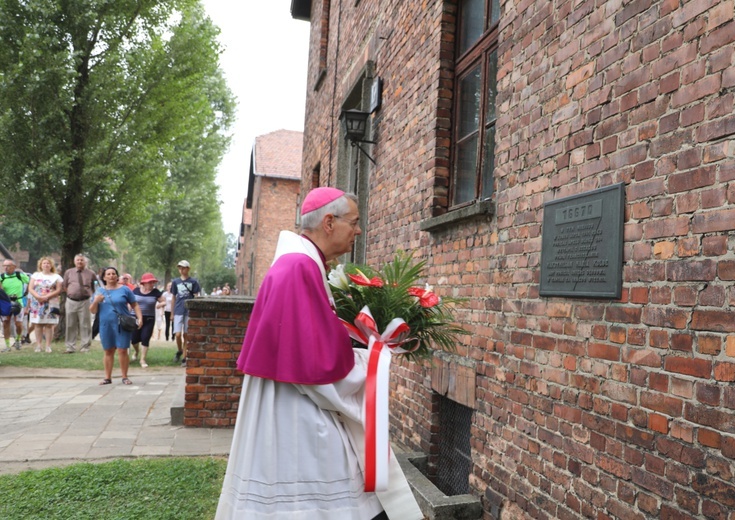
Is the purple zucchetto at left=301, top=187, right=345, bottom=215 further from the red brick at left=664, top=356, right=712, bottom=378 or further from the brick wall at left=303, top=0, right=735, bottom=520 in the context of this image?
the red brick at left=664, top=356, right=712, bottom=378

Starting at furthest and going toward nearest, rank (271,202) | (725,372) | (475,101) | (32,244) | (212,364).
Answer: (32,244), (271,202), (212,364), (475,101), (725,372)

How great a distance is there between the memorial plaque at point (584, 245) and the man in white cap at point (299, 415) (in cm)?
112

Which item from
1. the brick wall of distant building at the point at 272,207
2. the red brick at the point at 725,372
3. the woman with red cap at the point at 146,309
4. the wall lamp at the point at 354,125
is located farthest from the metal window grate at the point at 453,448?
the brick wall of distant building at the point at 272,207

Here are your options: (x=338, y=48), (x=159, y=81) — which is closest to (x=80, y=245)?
(x=159, y=81)

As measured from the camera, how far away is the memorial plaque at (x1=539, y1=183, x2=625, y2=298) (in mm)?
2643

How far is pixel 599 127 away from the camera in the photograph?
2824 mm

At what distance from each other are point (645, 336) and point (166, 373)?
356 inches

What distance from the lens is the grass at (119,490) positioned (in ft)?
13.0

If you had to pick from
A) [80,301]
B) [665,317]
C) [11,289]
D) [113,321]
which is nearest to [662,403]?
[665,317]

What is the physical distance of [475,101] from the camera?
4.73 metres

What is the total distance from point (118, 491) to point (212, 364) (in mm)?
2137

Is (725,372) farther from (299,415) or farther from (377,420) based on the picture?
(299,415)

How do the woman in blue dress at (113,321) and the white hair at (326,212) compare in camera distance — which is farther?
the woman in blue dress at (113,321)

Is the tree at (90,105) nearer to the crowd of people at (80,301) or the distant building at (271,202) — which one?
the crowd of people at (80,301)
